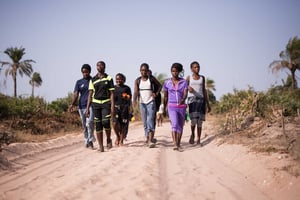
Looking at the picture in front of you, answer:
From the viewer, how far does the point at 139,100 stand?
708 cm

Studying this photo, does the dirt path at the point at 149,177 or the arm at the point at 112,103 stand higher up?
the arm at the point at 112,103

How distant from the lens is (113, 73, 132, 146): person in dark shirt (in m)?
7.18

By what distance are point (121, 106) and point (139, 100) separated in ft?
1.61

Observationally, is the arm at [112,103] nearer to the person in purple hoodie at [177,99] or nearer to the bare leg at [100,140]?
the bare leg at [100,140]

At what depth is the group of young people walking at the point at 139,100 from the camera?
639cm

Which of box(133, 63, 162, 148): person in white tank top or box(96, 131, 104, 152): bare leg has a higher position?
box(133, 63, 162, 148): person in white tank top

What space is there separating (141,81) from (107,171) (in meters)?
3.24

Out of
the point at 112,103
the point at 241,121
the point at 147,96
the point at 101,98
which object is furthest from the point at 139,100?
the point at 241,121

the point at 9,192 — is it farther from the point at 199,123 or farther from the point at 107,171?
the point at 199,123

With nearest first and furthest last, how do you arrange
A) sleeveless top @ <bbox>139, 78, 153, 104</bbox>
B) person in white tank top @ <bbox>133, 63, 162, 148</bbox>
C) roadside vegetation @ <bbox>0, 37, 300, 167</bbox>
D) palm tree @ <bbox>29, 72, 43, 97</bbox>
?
roadside vegetation @ <bbox>0, 37, 300, 167</bbox> < person in white tank top @ <bbox>133, 63, 162, 148</bbox> < sleeveless top @ <bbox>139, 78, 153, 104</bbox> < palm tree @ <bbox>29, 72, 43, 97</bbox>

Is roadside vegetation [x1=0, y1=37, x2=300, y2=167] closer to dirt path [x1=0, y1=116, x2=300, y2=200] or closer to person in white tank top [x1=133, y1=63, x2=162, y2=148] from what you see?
dirt path [x1=0, y1=116, x2=300, y2=200]

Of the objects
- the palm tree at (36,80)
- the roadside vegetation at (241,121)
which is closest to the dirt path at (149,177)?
the roadside vegetation at (241,121)

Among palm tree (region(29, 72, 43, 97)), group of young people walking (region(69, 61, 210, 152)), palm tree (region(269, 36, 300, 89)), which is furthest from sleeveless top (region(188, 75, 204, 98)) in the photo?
palm tree (region(29, 72, 43, 97))

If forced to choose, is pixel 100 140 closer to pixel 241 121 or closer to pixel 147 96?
pixel 147 96
